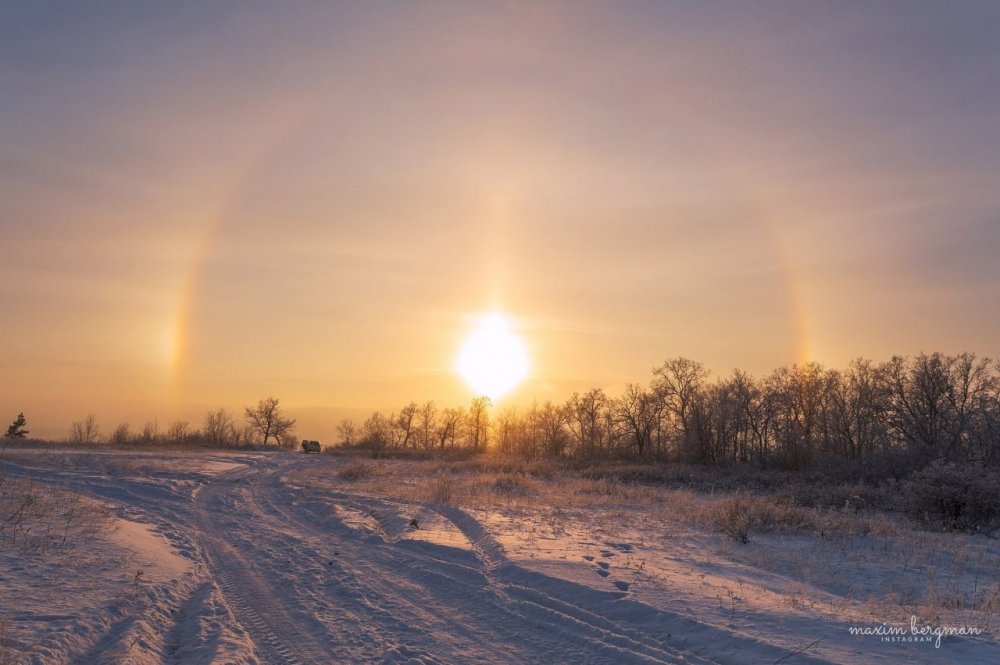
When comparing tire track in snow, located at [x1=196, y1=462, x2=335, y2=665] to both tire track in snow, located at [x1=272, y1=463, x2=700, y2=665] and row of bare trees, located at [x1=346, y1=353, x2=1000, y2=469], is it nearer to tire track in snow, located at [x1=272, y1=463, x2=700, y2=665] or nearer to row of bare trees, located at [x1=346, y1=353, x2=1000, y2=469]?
tire track in snow, located at [x1=272, y1=463, x2=700, y2=665]

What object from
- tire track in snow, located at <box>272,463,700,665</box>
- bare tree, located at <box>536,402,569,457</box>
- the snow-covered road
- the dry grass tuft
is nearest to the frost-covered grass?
tire track in snow, located at <box>272,463,700,665</box>

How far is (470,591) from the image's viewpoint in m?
9.98

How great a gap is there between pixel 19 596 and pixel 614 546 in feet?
36.3

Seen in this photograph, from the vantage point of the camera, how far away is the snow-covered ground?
7215 millimetres

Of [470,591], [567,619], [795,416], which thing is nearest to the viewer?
[567,619]

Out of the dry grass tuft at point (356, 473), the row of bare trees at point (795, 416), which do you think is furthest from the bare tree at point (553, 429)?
Result: the dry grass tuft at point (356, 473)

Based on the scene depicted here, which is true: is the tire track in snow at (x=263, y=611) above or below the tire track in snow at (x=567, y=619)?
below

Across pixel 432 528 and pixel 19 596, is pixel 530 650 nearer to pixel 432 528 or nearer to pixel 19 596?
pixel 19 596

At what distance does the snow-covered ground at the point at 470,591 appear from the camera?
7.21 meters

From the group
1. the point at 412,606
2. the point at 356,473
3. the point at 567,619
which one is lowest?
the point at 356,473

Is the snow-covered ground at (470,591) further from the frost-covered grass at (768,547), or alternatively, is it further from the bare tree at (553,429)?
the bare tree at (553,429)

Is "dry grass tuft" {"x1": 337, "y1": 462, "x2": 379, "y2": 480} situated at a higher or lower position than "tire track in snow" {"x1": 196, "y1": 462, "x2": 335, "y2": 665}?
lower

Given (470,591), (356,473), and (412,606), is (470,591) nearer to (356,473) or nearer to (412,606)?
(412,606)

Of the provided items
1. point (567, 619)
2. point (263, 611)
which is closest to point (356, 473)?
point (263, 611)
